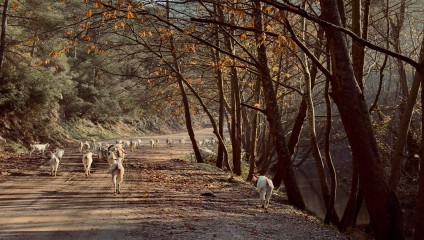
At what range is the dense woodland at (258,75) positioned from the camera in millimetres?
7301

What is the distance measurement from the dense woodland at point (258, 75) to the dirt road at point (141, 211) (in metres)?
1.99

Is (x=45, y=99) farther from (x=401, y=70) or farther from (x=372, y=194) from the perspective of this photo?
(x=372, y=194)

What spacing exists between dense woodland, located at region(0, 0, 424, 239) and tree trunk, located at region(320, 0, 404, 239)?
0.02 meters

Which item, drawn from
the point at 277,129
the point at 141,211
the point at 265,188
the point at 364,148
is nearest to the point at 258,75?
the point at 277,129

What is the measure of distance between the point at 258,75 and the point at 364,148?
330 inches

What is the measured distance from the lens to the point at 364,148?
7145 millimetres

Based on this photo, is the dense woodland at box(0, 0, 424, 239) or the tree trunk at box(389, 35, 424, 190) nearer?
the dense woodland at box(0, 0, 424, 239)

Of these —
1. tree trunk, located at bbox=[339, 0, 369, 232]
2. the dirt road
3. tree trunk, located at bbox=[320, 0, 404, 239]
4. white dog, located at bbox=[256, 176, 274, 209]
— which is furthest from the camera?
white dog, located at bbox=[256, 176, 274, 209]

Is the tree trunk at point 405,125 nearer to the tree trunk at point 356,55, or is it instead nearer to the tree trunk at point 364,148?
the tree trunk at point 356,55

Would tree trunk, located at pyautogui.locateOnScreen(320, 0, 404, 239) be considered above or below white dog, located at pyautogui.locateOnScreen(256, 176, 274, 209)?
above

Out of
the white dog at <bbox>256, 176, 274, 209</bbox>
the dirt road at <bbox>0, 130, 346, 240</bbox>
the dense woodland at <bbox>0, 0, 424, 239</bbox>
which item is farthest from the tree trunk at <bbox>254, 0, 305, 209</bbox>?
the white dog at <bbox>256, 176, 274, 209</bbox>

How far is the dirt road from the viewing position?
8289mm

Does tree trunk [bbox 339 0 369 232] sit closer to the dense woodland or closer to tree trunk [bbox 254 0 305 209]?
the dense woodland

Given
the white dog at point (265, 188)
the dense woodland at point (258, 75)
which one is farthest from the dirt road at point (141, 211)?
the dense woodland at point (258, 75)
